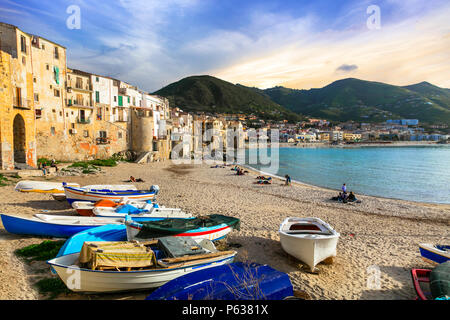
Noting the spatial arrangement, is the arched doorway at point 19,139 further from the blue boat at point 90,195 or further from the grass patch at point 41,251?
the grass patch at point 41,251

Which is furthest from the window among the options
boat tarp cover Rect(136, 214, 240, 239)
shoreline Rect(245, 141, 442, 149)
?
shoreline Rect(245, 141, 442, 149)

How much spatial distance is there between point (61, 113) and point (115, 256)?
28955mm

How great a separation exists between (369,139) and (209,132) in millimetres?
126557

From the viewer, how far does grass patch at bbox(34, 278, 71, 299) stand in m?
5.92

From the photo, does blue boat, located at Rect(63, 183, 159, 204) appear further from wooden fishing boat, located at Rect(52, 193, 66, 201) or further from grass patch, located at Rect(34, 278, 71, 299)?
grass patch, located at Rect(34, 278, 71, 299)

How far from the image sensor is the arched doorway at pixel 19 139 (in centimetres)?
2216

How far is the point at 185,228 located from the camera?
28.7 feet

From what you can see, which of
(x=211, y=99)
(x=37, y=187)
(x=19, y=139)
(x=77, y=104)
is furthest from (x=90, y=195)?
(x=211, y=99)

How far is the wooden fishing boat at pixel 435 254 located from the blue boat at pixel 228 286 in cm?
586

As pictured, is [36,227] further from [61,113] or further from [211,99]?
[211,99]

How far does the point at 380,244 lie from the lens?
10625 mm
